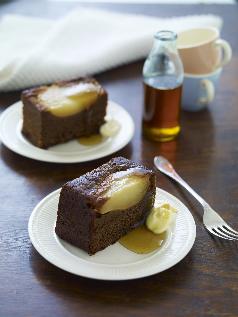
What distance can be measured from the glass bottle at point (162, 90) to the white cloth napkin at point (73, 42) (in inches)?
13.5

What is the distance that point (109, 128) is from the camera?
1.55 metres

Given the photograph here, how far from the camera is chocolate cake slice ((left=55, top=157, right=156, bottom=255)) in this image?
110 cm

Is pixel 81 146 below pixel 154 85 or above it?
below

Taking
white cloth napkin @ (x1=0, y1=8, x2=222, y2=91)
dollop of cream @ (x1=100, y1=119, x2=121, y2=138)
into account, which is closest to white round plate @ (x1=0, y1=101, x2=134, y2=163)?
dollop of cream @ (x1=100, y1=119, x2=121, y2=138)

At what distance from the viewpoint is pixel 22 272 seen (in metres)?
1.10

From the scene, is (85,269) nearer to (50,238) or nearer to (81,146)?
(50,238)

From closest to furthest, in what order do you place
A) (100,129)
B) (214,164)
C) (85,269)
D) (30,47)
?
1. (85,269)
2. (214,164)
3. (100,129)
4. (30,47)

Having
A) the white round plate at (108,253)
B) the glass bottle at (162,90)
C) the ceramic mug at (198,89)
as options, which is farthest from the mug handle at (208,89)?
the white round plate at (108,253)

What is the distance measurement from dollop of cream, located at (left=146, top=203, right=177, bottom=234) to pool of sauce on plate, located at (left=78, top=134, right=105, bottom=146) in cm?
37

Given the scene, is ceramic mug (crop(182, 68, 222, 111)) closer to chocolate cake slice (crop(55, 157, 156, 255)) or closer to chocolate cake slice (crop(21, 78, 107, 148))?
chocolate cake slice (crop(21, 78, 107, 148))

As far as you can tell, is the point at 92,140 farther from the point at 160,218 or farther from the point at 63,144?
the point at 160,218

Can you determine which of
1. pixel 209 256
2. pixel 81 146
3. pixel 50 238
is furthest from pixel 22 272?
pixel 81 146

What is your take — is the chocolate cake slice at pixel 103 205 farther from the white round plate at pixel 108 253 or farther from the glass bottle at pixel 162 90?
the glass bottle at pixel 162 90

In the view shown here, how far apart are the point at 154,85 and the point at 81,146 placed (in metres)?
0.24
